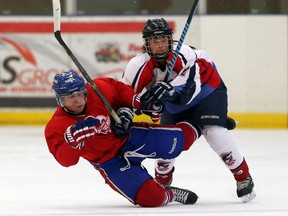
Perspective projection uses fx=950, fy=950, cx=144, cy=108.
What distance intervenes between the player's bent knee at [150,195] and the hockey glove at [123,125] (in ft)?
0.80

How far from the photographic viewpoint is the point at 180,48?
4266 millimetres

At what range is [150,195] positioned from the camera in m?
4.04

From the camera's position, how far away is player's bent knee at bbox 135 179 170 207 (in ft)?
13.3

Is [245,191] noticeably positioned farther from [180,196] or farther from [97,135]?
[97,135]

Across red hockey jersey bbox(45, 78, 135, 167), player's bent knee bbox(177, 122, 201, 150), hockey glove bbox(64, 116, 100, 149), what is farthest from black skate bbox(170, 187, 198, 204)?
hockey glove bbox(64, 116, 100, 149)

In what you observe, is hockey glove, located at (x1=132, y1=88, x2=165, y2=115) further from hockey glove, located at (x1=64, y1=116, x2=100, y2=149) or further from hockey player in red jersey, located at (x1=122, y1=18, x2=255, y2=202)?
hockey glove, located at (x1=64, y1=116, x2=100, y2=149)

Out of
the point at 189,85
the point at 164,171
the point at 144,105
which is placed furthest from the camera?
the point at 164,171

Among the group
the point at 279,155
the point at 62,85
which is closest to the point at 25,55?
the point at 279,155

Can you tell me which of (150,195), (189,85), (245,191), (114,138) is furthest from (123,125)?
(245,191)

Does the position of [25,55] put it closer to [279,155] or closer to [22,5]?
[22,5]

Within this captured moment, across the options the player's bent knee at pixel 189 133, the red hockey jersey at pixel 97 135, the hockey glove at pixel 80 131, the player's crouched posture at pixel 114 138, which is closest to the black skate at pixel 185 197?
the player's crouched posture at pixel 114 138

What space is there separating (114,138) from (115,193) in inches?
26.3

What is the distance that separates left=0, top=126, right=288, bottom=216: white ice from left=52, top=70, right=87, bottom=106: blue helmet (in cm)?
50

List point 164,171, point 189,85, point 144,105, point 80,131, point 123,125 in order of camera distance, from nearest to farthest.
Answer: point 80,131 < point 123,125 < point 144,105 < point 189,85 < point 164,171
